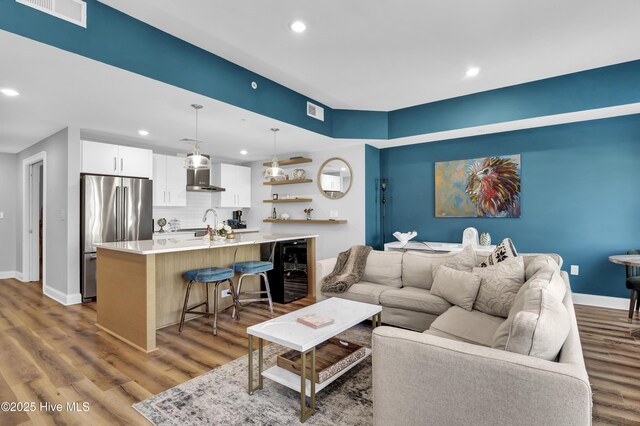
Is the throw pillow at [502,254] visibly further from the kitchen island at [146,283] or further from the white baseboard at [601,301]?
the kitchen island at [146,283]

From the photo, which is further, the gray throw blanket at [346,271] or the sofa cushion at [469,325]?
the gray throw blanket at [346,271]

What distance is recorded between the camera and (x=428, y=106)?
4750 millimetres

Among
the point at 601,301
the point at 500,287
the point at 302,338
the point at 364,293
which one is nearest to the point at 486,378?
the point at 302,338

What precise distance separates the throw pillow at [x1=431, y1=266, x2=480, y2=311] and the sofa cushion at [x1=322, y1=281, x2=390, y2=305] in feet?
1.88

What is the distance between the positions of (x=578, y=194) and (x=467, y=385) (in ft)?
14.1

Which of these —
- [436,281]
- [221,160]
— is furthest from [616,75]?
[221,160]

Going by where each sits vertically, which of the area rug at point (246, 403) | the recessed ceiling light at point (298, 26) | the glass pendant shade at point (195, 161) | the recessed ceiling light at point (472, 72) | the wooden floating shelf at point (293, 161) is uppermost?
the recessed ceiling light at point (472, 72)

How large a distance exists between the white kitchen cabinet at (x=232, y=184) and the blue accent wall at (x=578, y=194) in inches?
167

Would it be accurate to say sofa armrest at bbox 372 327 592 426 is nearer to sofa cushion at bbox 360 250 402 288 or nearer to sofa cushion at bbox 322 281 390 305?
sofa cushion at bbox 322 281 390 305

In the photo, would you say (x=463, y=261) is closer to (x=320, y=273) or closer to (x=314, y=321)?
(x=320, y=273)

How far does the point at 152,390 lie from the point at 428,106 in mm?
4666

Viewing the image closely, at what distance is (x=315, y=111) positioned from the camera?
4.67m

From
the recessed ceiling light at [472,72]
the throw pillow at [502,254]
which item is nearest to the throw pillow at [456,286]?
the throw pillow at [502,254]

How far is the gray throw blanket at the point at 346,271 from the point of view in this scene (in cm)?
362
